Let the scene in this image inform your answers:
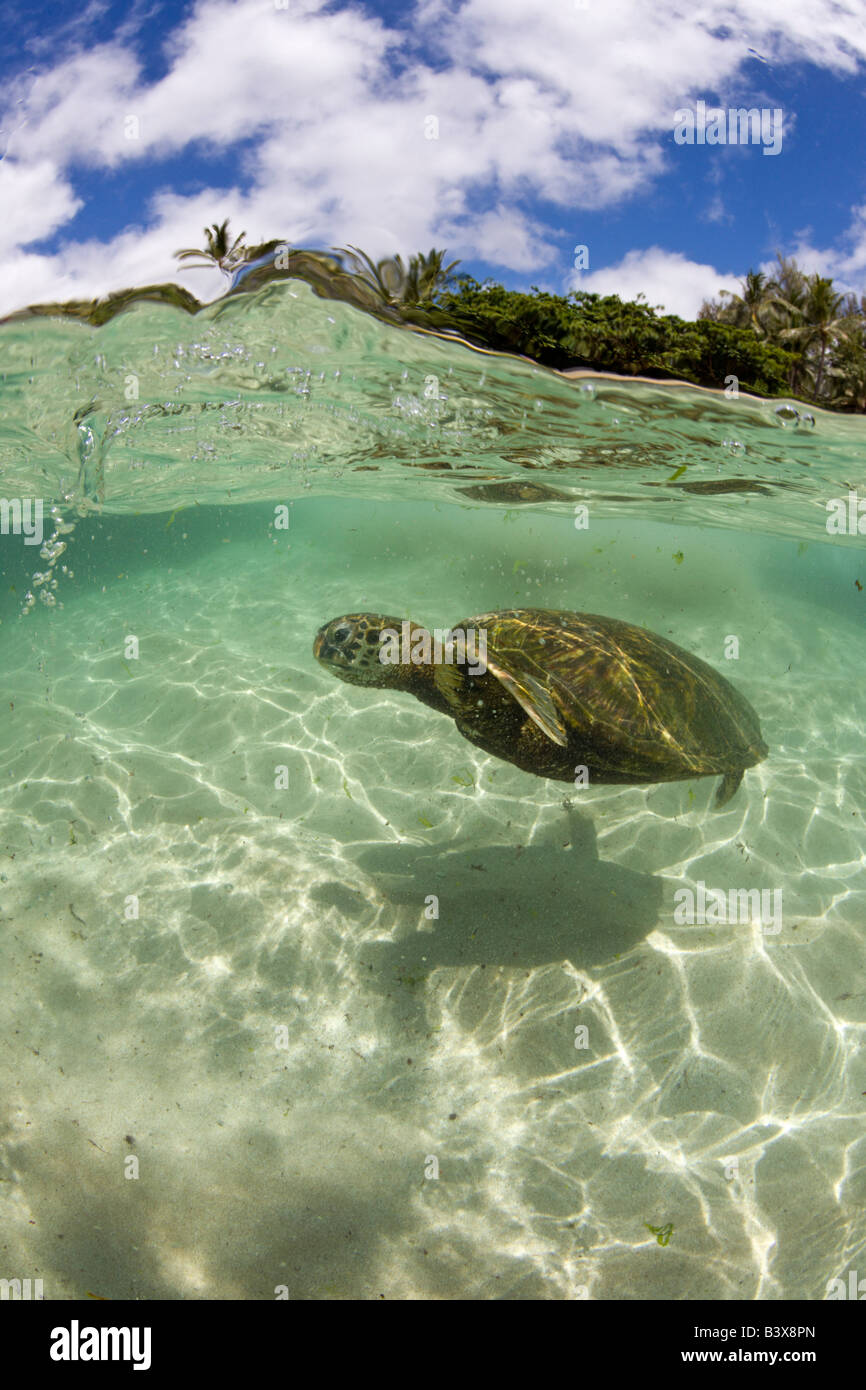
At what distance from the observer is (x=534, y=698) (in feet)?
16.8

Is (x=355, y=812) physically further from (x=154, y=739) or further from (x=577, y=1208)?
(x=577, y=1208)

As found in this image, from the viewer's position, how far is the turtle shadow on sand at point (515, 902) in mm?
5492

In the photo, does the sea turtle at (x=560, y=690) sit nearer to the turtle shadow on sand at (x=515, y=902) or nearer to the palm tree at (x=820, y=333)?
the turtle shadow on sand at (x=515, y=902)

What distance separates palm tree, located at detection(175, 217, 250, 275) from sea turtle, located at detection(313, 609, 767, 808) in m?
3.57

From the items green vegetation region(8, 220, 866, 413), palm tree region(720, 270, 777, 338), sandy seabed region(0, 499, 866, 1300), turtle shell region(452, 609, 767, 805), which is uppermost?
palm tree region(720, 270, 777, 338)

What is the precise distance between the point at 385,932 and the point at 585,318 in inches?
264

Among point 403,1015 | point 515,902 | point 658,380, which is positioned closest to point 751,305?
point 658,380

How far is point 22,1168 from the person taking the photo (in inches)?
163

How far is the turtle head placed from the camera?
598cm

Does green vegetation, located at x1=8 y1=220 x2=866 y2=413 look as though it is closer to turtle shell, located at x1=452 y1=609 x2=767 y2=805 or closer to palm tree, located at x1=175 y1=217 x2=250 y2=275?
palm tree, located at x1=175 y1=217 x2=250 y2=275

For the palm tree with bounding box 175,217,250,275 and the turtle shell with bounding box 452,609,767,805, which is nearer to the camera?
the turtle shell with bounding box 452,609,767,805

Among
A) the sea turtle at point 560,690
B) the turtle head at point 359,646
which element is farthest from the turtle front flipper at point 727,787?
the turtle head at point 359,646

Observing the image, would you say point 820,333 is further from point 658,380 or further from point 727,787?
point 727,787

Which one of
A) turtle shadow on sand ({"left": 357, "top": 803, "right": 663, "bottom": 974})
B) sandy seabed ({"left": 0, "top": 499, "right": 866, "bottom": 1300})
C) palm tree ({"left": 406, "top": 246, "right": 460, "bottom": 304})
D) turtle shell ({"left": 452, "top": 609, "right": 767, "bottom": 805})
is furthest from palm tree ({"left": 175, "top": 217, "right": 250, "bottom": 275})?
turtle shadow on sand ({"left": 357, "top": 803, "right": 663, "bottom": 974})
